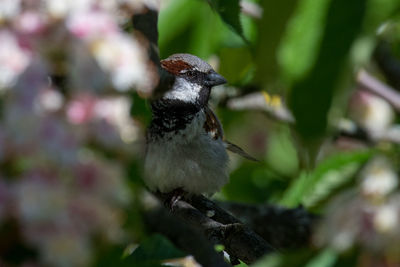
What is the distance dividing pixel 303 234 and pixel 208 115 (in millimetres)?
759

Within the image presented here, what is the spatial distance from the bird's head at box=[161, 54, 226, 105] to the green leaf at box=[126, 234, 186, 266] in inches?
89.6

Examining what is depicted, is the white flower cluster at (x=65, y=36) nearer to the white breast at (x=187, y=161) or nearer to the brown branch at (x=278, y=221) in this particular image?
the white breast at (x=187, y=161)

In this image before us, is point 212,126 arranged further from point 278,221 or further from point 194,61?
point 278,221

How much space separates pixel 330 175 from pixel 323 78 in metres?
2.23

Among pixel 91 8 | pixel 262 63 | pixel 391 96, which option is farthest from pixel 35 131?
pixel 391 96

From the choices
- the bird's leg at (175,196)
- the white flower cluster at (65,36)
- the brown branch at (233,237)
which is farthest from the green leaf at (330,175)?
the white flower cluster at (65,36)

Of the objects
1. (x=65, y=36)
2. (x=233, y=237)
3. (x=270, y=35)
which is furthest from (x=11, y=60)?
(x=233, y=237)

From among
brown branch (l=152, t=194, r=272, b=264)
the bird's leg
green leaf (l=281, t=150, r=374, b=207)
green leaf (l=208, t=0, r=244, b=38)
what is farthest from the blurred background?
the bird's leg

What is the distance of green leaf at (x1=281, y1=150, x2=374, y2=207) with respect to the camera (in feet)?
9.77

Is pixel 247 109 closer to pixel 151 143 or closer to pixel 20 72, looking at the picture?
pixel 151 143

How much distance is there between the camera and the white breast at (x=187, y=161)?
359 centimetres

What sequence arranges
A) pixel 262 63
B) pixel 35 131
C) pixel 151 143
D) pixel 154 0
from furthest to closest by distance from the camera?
pixel 151 143, pixel 154 0, pixel 262 63, pixel 35 131

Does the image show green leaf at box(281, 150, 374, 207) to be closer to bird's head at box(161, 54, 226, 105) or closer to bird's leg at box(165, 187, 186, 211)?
bird's leg at box(165, 187, 186, 211)

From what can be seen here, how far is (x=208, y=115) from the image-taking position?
375 centimetres
